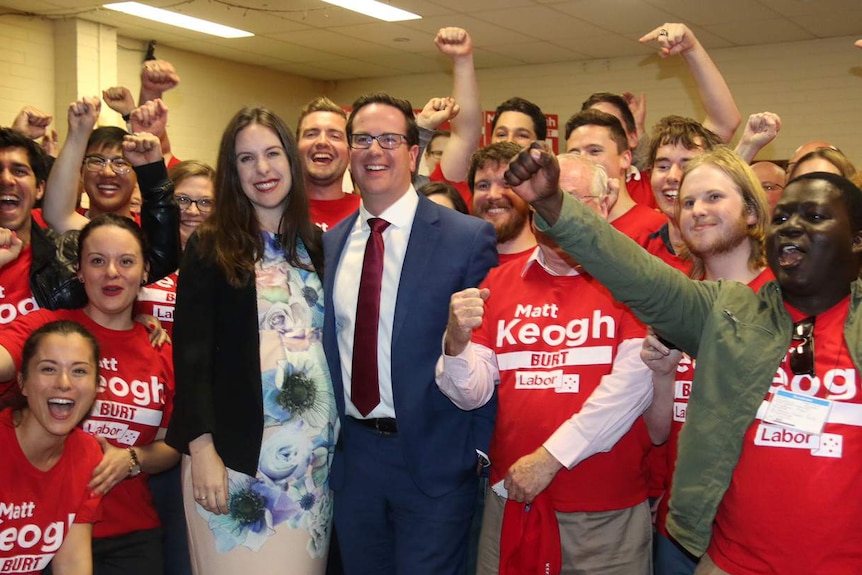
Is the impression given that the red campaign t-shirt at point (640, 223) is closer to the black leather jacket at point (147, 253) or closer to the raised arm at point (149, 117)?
the black leather jacket at point (147, 253)

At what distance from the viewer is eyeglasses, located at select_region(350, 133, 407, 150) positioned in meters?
2.99

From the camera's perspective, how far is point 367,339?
2791mm

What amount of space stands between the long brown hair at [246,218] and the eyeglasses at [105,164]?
117 centimetres

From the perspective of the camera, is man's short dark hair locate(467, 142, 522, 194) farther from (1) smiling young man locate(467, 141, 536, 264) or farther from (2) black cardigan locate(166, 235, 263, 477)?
(2) black cardigan locate(166, 235, 263, 477)

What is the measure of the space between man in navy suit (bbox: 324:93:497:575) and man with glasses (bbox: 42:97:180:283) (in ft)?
2.45

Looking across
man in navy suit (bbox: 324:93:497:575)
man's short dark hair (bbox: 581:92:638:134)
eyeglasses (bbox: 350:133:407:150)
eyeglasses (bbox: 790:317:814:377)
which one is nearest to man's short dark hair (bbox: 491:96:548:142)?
man's short dark hair (bbox: 581:92:638:134)

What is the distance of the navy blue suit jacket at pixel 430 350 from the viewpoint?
2.71m

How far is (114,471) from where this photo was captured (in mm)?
2949

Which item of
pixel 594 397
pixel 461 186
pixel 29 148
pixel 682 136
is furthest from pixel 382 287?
pixel 29 148

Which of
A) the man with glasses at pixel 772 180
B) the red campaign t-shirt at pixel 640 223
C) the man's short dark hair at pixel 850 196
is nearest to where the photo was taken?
the man's short dark hair at pixel 850 196

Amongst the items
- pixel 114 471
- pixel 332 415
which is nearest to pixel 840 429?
pixel 332 415

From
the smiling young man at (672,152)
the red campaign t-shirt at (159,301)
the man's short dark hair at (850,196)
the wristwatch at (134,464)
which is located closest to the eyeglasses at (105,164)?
the red campaign t-shirt at (159,301)

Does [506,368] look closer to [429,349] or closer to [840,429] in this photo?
[429,349]

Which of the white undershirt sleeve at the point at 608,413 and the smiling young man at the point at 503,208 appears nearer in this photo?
the white undershirt sleeve at the point at 608,413
